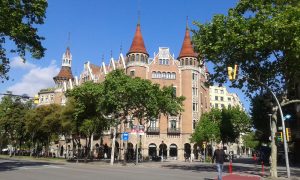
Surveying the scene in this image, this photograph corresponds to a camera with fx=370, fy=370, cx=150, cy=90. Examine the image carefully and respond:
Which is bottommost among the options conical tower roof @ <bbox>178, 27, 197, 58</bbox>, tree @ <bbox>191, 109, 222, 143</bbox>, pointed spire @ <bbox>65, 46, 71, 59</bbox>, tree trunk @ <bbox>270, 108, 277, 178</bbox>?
tree trunk @ <bbox>270, 108, 277, 178</bbox>

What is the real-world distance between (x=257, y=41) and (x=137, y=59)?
47.9 m

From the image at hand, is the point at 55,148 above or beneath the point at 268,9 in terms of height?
beneath

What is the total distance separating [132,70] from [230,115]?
2034cm

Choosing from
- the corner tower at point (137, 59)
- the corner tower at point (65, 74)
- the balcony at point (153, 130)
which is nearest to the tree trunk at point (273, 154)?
the balcony at point (153, 130)

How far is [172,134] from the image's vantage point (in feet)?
228

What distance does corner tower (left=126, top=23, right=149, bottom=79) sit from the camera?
70625mm

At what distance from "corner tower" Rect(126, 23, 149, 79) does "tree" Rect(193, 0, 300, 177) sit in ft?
135

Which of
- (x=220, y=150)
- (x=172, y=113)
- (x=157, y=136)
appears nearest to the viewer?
(x=220, y=150)

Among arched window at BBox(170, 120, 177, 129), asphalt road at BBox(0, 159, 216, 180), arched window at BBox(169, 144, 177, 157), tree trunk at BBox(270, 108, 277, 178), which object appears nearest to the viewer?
asphalt road at BBox(0, 159, 216, 180)

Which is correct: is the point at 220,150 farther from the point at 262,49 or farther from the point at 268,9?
the point at 268,9

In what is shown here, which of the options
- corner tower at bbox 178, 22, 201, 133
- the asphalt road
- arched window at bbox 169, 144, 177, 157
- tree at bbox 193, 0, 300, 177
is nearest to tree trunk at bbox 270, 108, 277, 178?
tree at bbox 193, 0, 300, 177

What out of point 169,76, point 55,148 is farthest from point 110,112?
point 55,148

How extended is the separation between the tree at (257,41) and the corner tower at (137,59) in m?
41.3

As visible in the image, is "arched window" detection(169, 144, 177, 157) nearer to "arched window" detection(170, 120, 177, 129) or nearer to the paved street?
"arched window" detection(170, 120, 177, 129)
